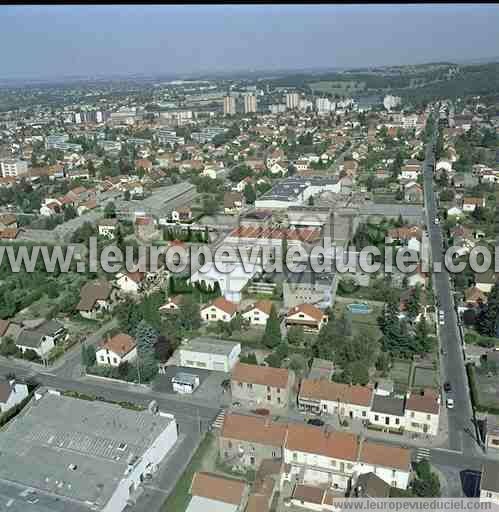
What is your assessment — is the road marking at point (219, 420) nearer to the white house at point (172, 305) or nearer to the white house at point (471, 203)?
the white house at point (172, 305)

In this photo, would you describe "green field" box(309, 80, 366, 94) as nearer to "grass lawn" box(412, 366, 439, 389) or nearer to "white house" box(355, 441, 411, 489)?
"grass lawn" box(412, 366, 439, 389)

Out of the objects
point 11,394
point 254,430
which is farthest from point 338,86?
point 254,430

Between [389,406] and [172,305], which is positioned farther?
[172,305]

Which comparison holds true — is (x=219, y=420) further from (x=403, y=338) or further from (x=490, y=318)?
(x=490, y=318)

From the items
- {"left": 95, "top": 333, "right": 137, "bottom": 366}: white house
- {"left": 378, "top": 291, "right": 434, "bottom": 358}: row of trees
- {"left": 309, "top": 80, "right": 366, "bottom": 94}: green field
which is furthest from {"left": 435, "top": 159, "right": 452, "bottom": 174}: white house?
{"left": 309, "top": 80, "right": 366, "bottom": 94}: green field

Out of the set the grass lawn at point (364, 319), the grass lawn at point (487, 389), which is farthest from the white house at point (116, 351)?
the grass lawn at point (487, 389)

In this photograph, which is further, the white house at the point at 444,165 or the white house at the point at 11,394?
the white house at the point at 444,165
